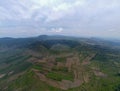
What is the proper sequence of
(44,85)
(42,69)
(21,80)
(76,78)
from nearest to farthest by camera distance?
1. (44,85)
2. (21,80)
3. (76,78)
4. (42,69)

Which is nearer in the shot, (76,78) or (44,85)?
(44,85)

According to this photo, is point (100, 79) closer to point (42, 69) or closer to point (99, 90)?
point (99, 90)

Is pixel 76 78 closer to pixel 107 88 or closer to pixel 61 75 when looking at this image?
pixel 61 75

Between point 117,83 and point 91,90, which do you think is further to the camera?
point 117,83

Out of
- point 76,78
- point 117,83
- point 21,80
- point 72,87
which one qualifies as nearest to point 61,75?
point 76,78

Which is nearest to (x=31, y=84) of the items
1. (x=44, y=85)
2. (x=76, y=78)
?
(x=44, y=85)

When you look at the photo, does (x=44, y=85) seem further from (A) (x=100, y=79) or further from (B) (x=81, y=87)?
(A) (x=100, y=79)

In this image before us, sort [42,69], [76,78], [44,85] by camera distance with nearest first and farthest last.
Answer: [44,85], [76,78], [42,69]

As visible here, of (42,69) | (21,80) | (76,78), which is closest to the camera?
(21,80)
